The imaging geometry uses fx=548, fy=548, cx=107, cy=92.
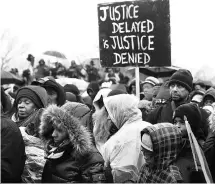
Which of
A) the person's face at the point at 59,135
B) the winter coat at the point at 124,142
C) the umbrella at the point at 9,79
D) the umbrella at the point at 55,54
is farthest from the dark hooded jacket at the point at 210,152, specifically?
the umbrella at the point at 55,54

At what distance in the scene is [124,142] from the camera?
189 inches

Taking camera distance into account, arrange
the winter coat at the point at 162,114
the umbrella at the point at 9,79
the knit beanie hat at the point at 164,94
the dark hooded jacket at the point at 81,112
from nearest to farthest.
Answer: the dark hooded jacket at the point at 81,112, the winter coat at the point at 162,114, the knit beanie hat at the point at 164,94, the umbrella at the point at 9,79

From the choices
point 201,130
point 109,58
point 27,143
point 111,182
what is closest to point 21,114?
point 27,143

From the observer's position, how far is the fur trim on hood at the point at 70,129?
14.3ft

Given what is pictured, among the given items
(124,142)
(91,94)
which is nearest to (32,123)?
(124,142)

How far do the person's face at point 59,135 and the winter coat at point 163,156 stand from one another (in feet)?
2.27

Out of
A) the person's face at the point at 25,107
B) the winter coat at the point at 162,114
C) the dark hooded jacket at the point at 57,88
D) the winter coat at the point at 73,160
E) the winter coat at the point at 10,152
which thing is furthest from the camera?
the dark hooded jacket at the point at 57,88

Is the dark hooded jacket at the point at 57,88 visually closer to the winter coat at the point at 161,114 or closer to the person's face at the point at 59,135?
the winter coat at the point at 161,114

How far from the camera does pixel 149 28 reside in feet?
28.3

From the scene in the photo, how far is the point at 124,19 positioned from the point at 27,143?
183 inches

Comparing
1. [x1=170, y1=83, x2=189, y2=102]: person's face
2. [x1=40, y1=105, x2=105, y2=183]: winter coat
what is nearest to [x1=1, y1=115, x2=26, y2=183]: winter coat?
[x1=40, y1=105, x2=105, y2=183]: winter coat

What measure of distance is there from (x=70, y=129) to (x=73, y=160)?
0.27m

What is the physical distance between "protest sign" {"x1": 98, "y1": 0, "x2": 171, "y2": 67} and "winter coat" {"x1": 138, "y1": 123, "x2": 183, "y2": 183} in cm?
443

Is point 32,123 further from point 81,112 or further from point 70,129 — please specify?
point 81,112
